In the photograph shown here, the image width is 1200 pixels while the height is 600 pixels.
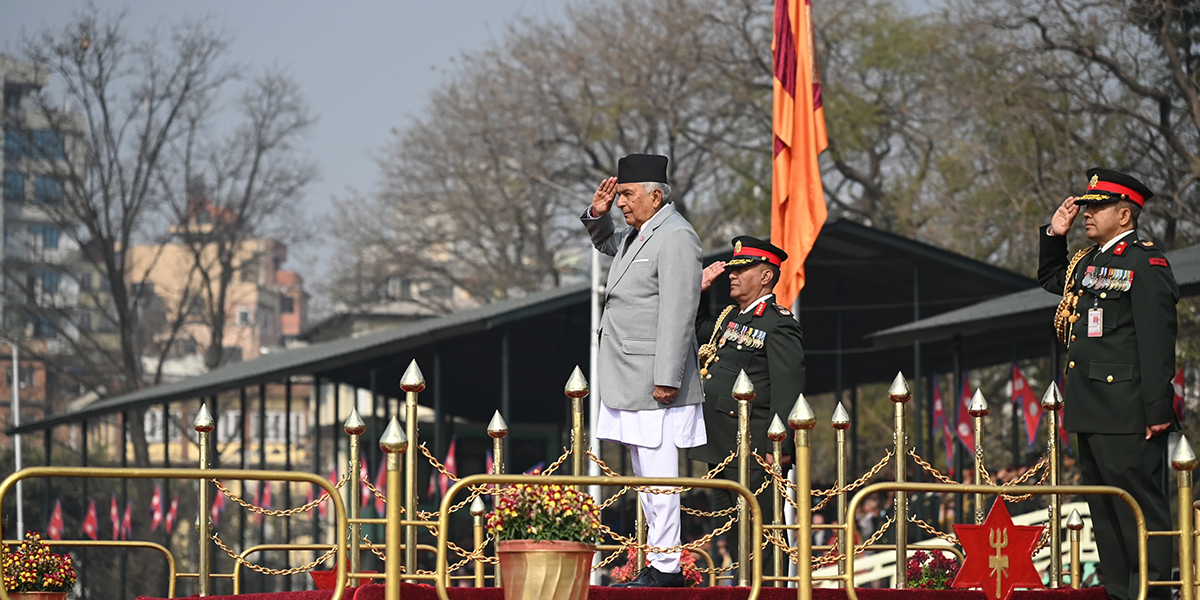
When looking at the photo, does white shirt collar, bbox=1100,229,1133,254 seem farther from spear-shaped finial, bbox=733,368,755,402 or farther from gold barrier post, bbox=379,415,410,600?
gold barrier post, bbox=379,415,410,600

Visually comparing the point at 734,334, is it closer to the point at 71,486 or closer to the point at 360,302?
the point at 360,302

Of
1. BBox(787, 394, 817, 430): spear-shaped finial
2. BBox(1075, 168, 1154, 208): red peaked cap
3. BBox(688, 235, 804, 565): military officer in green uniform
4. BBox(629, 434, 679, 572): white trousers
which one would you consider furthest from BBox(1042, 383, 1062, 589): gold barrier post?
BBox(787, 394, 817, 430): spear-shaped finial

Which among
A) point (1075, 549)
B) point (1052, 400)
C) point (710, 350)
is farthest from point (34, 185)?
point (1075, 549)

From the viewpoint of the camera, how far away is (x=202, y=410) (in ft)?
25.8

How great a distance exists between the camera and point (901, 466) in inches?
297

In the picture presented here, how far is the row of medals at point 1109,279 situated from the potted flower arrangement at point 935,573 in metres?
2.07

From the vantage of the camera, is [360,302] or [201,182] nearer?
[201,182]

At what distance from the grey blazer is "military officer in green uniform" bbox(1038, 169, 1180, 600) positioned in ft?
5.62

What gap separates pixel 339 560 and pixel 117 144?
3412cm

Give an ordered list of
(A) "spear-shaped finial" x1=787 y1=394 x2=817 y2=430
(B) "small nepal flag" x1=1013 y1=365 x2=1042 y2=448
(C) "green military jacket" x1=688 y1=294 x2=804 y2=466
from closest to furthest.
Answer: (A) "spear-shaped finial" x1=787 y1=394 x2=817 y2=430 < (C) "green military jacket" x1=688 y1=294 x2=804 y2=466 < (B) "small nepal flag" x1=1013 y1=365 x2=1042 y2=448

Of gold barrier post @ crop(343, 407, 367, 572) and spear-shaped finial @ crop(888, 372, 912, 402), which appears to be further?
gold barrier post @ crop(343, 407, 367, 572)

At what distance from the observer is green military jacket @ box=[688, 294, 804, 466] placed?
8.40 meters

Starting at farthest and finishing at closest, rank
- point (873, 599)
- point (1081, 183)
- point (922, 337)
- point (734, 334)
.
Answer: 1. point (1081, 183)
2. point (922, 337)
3. point (734, 334)
4. point (873, 599)

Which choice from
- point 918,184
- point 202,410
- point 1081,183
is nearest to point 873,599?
point 202,410
